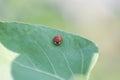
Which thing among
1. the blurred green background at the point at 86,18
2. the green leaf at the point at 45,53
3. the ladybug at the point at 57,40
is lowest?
the blurred green background at the point at 86,18

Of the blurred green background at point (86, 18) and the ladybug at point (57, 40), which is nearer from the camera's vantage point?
the ladybug at point (57, 40)

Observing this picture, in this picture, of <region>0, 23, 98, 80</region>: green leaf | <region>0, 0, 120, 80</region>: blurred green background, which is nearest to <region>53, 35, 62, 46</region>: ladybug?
<region>0, 23, 98, 80</region>: green leaf

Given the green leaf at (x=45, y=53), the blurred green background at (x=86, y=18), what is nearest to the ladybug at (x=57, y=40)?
the green leaf at (x=45, y=53)

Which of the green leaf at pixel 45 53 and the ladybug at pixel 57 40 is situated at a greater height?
the ladybug at pixel 57 40

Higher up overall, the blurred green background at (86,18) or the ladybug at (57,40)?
the ladybug at (57,40)

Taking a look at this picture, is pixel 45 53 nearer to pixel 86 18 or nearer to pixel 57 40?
Answer: pixel 57 40

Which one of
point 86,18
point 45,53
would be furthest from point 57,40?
point 86,18

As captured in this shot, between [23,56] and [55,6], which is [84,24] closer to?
[55,6]

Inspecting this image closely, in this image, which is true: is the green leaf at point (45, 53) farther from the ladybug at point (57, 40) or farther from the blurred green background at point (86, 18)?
the blurred green background at point (86, 18)
